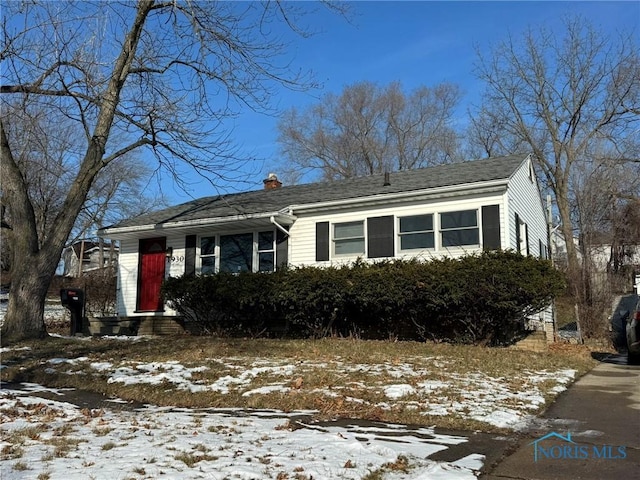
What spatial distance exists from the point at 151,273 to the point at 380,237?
7.66 metres

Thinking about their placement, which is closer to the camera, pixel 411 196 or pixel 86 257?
pixel 411 196

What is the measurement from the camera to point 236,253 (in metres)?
16.2

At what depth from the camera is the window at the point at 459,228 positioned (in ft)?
42.7

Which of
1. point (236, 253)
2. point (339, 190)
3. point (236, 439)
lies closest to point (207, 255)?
point (236, 253)

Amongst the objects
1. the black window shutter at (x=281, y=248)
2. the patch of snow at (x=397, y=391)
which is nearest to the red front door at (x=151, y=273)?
the black window shutter at (x=281, y=248)

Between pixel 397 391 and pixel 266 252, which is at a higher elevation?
pixel 266 252

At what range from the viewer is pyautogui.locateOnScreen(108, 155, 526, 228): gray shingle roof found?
13.8 m

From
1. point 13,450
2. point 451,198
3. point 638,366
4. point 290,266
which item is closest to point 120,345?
point 290,266

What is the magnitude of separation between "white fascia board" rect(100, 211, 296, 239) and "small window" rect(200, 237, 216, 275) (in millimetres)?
849

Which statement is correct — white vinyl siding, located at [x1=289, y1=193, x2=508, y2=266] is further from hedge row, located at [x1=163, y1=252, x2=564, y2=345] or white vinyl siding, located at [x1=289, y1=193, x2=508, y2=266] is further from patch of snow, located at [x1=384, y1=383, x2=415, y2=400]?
patch of snow, located at [x1=384, y1=383, x2=415, y2=400]

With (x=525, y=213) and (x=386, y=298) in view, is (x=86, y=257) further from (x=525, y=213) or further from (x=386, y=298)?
(x=386, y=298)

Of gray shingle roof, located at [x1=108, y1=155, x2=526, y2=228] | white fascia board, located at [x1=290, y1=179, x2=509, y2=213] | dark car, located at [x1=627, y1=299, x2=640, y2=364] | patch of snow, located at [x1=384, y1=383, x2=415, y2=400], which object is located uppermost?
gray shingle roof, located at [x1=108, y1=155, x2=526, y2=228]

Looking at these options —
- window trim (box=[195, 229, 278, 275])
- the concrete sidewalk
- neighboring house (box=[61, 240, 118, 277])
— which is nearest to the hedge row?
window trim (box=[195, 229, 278, 275])

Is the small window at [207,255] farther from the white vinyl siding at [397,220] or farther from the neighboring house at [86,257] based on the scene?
the neighboring house at [86,257]
